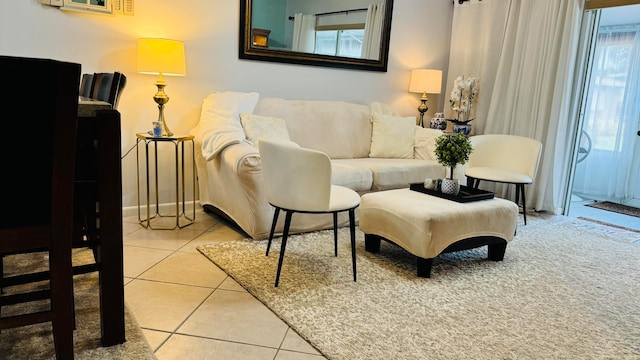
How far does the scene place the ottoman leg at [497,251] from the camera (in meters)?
2.89

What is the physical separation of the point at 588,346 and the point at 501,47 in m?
3.49

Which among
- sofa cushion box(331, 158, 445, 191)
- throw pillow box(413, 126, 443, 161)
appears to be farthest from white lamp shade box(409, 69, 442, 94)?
sofa cushion box(331, 158, 445, 191)

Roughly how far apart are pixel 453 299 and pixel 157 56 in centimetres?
251

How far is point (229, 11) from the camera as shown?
145 inches

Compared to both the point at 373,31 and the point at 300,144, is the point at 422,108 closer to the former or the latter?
the point at 373,31

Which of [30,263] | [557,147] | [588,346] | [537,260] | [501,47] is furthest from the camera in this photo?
[501,47]

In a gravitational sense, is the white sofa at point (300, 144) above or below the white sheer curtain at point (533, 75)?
below

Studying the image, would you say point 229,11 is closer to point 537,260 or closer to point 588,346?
point 537,260

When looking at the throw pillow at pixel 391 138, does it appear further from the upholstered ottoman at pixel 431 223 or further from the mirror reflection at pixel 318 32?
the upholstered ottoman at pixel 431 223

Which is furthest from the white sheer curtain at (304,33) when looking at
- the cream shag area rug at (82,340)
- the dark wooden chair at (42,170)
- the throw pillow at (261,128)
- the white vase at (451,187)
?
the dark wooden chair at (42,170)

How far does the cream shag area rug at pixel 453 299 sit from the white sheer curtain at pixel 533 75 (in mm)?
1098

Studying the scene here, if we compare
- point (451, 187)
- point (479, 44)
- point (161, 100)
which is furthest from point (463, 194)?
point (479, 44)

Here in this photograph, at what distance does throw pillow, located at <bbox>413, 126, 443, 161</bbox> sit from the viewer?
4.14 metres

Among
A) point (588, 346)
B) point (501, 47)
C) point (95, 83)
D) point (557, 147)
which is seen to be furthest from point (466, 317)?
point (501, 47)
